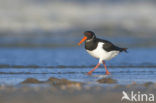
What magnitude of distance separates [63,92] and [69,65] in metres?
4.72

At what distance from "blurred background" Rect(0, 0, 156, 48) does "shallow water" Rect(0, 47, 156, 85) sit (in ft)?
7.46


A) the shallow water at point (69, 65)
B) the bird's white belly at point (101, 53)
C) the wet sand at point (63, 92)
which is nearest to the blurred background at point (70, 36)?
the shallow water at point (69, 65)

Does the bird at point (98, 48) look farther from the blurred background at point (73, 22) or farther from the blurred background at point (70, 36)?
the blurred background at point (73, 22)

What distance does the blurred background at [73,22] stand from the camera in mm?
17564

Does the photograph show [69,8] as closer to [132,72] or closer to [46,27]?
[46,27]

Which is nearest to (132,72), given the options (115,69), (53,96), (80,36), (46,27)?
(115,69)

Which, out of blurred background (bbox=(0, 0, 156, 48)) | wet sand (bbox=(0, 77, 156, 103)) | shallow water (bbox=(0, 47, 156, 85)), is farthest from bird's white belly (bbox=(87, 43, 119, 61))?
blurred background (bbox=(0, 0, 156, 48))

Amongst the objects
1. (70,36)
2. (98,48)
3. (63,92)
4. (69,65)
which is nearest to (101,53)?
(98,48)

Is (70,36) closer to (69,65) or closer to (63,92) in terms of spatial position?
(69,65)

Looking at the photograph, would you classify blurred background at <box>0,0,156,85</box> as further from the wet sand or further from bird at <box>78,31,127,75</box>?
the wet sand

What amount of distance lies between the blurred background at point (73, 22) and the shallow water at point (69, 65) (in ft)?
7.46

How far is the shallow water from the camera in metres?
7.84

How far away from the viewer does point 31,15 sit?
83.1 feet

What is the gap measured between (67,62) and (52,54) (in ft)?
7.14
